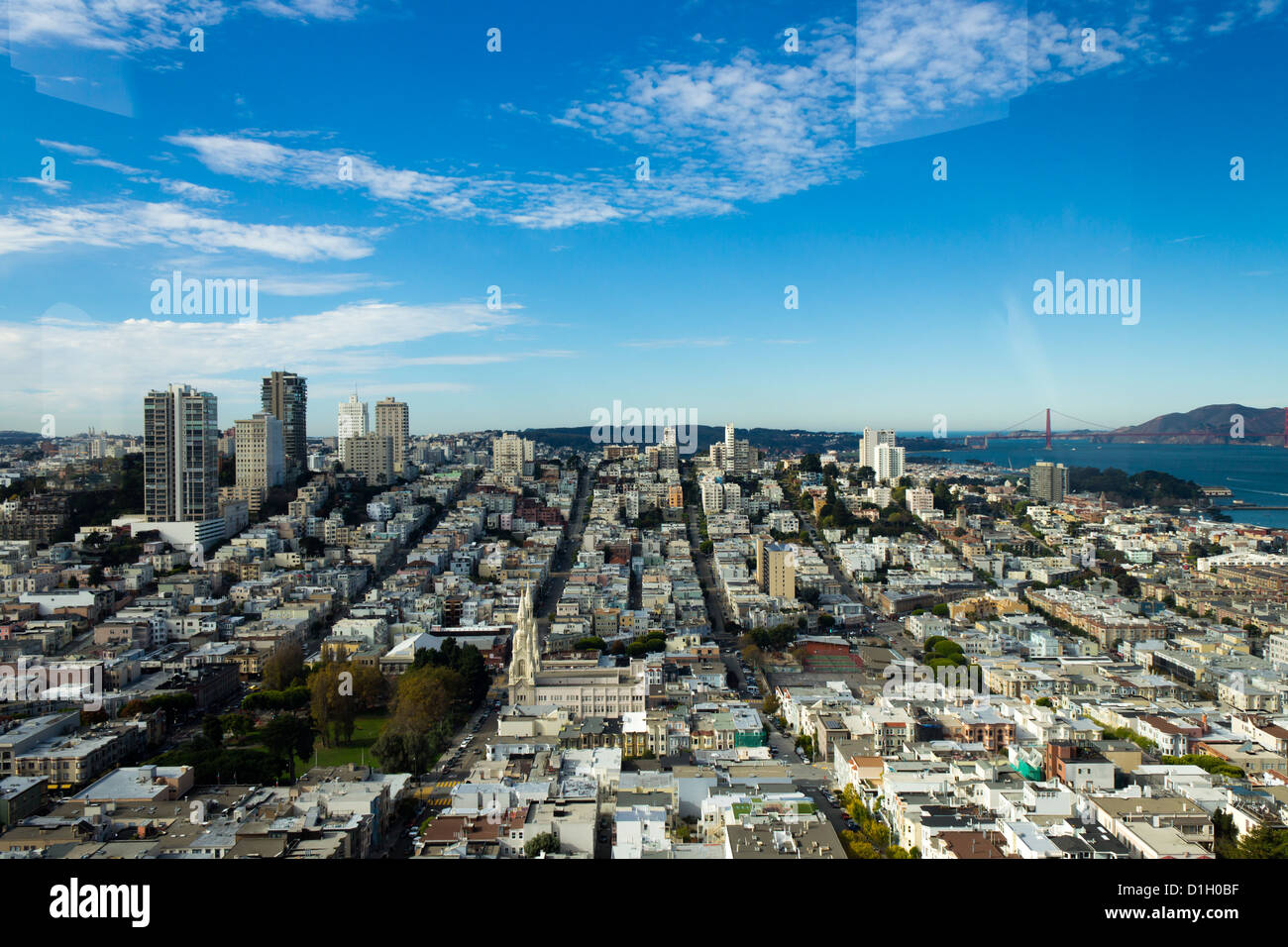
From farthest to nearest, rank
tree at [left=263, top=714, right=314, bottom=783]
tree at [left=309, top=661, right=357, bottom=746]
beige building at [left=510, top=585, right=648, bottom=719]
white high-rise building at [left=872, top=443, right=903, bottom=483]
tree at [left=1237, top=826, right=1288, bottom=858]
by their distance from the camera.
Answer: white high-rise building at [left=872, top=443, right=903, bottom=483]
beige building at [left=510, top=585, right=648, bottom=719]
tree at [left=309, top=661, right=357, bottom=746]
tree at [left=263, top=714, right=314, bottom=783]
tree at [left=1237, top=826, right=1288, bottom=858]

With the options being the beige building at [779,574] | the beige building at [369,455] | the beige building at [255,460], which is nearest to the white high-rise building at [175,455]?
the beige building at [255,460]

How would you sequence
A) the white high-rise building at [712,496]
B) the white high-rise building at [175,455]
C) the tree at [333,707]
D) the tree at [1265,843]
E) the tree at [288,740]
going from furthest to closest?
the white high-rise building at [712,496]
the white high-rise building at [175,455]
the tree at [333,707]
the tree at [288,740]
the tree at [1265,843]

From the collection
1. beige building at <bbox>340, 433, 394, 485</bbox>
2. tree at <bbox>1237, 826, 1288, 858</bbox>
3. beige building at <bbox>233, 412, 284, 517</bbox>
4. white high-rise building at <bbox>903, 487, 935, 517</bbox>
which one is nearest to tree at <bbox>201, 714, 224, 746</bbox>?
tree at <bbox>1237, 826, 1288, 858</bbox>

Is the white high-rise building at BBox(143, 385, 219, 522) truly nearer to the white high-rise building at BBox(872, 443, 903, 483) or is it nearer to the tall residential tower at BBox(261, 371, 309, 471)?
the tall residential tower at BBox(261, 371, 309, 471)

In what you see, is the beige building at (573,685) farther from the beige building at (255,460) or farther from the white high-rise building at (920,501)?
the white high-rise building at (920,501)

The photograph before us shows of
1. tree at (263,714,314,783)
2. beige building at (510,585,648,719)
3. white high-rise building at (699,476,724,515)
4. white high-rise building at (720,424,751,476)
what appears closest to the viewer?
tree at (263,714,314,783)

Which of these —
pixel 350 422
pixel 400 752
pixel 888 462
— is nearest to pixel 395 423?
pixel 350 422
